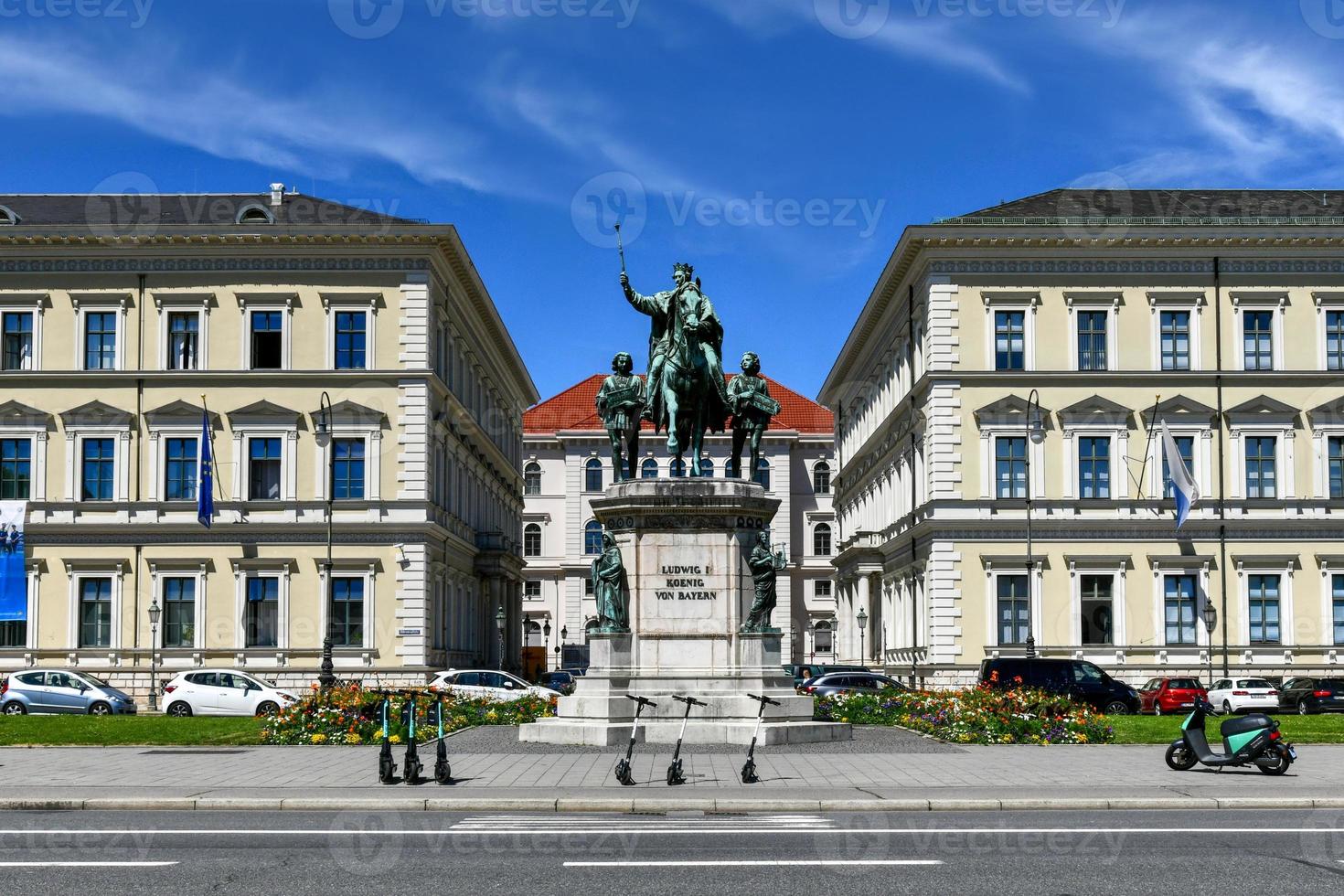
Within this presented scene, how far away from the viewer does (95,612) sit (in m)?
57.6

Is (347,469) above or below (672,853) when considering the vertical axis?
above

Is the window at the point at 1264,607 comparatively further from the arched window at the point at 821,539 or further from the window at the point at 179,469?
the arched window at the point at 821,539

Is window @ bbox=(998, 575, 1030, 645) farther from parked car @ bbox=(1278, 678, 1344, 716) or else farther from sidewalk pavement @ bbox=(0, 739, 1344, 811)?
sidewalk pavement @ bbox=(0, 739, 1344, 811)

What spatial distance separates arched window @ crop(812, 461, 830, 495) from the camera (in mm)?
120562

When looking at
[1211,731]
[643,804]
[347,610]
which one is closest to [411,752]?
[643,804]

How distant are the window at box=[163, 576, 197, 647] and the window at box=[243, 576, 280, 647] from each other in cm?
200

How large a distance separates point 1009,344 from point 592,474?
6153 cm

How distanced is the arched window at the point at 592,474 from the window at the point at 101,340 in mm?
61820

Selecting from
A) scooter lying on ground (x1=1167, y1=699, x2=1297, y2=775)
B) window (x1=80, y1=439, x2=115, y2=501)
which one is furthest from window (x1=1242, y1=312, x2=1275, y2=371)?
window (x1=80, y1=439, x2=115, y2=501)

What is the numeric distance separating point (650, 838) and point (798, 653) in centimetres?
9889

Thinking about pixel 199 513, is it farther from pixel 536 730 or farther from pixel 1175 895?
pixel 1175 895

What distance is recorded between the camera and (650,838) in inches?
600

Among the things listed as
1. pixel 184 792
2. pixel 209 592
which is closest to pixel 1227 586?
pixel 209 592

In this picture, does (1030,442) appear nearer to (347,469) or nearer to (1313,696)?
(1313,696)
